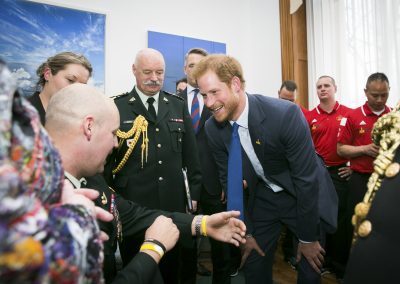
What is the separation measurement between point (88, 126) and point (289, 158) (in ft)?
3.41

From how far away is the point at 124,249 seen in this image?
1.89 meters

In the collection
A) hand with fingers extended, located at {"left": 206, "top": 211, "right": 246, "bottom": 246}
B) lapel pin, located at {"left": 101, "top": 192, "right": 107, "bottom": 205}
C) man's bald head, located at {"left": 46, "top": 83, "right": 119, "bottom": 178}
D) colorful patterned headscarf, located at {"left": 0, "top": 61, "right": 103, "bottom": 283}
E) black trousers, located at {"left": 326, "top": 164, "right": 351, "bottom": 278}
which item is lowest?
black trousers, located at {"left": 326, "top": 164, "right": 351, "bottom": 278}

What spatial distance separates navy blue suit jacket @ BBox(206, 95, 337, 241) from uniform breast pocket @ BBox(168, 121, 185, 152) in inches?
20.6

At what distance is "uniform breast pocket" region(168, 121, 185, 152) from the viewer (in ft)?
6.82

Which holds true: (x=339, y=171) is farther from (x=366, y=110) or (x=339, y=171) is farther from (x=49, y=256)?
(x=49, y=256)

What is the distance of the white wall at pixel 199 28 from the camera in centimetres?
389

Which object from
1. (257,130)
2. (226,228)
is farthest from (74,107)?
(257,130)

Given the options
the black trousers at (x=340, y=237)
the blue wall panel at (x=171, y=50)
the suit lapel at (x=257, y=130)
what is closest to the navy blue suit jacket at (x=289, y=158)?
the suit lapel at (x=257, y=130)

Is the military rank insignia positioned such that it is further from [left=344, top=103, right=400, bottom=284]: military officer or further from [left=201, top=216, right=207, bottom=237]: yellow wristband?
[left=344, top=103, right=400, bottom=284]: military officer

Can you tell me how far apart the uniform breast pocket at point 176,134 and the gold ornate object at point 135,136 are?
6.7 inches

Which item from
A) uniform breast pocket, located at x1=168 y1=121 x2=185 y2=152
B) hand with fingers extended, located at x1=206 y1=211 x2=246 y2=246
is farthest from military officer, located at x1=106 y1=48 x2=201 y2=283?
hand with fingers extended, located at x1=206 y1=211 x2=246 y2=246

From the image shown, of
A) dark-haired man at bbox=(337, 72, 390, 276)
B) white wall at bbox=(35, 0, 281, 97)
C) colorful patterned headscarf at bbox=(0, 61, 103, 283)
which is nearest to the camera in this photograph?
colorful patterned headscarf at bbox=(0, 61, 103, 283)

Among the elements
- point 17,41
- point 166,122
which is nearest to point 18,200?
point 166,122

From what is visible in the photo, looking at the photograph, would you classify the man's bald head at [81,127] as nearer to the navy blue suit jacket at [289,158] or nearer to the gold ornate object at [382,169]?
the gold ornate object at [382,169]
